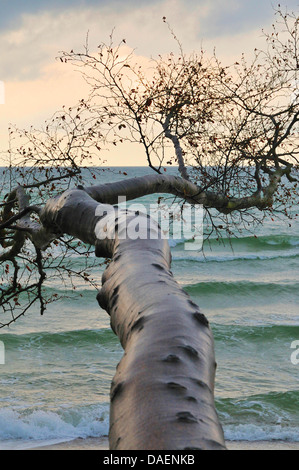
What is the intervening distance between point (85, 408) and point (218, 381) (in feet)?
12.1

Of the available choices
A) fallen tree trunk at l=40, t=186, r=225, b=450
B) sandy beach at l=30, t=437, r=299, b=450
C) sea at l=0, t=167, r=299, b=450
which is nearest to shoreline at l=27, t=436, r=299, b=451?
sandy beach at l=30, t=437, r=299, b=450

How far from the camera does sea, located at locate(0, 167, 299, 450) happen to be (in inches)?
431

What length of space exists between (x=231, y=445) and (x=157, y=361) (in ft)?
30.2

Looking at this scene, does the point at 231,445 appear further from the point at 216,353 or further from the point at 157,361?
the point at 157,361

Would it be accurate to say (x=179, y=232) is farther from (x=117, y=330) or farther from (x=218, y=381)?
(x=117, y=330)

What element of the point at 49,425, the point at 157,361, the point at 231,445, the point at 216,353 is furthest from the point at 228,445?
the point at 157,361

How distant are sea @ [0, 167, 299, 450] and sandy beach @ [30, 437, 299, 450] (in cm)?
22

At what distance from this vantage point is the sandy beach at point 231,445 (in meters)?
9.73

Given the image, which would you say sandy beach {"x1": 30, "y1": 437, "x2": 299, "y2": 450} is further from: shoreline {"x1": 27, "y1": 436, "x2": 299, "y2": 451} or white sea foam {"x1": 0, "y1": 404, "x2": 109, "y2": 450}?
white sea foam {"x1": 0, "y1": 404, "x2": 109, "y2": 450}

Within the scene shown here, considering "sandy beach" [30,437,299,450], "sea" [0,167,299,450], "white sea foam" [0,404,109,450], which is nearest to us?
"sandy beach" [30,437,299,450]
